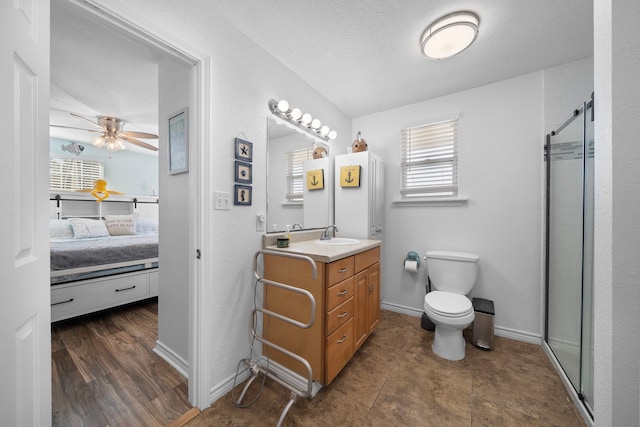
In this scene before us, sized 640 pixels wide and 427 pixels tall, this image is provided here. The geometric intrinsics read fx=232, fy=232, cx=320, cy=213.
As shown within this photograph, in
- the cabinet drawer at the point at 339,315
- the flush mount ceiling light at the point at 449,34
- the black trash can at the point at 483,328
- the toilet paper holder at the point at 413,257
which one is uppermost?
the flush mount ceiling light at the point at 449,34

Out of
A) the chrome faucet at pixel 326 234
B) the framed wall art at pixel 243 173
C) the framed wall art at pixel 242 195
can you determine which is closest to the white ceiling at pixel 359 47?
the framed wall art at pixel 243 173

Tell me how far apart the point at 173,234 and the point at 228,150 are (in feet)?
2.54

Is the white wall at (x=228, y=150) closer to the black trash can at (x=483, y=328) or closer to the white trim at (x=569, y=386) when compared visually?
the black trash can at (x=483, y=328)

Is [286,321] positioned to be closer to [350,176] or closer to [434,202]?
[350,176]

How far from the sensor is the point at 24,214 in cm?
66

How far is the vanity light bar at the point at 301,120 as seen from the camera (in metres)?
1.84

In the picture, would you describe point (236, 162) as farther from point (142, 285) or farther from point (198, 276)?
point (142, 285)

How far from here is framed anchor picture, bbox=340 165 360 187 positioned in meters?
2.39

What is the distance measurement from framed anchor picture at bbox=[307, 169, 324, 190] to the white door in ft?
5.58

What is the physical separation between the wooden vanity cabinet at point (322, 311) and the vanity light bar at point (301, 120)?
3.80 feet

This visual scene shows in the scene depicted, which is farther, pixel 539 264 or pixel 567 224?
pixel 539 264

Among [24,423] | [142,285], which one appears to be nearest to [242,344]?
[24,423]

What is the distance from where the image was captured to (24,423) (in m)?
0.65

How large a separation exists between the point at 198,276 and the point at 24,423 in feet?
2.52
